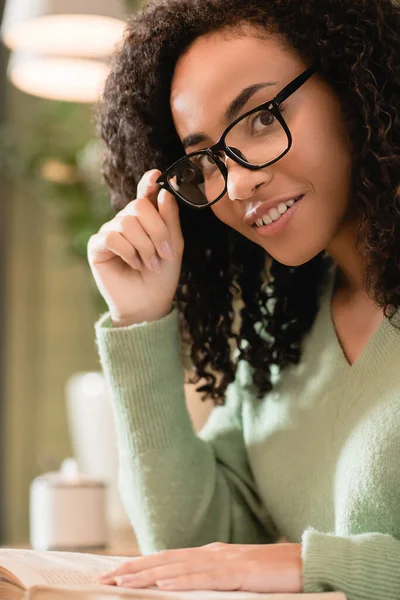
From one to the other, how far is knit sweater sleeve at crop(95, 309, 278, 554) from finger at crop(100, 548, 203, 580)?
1.23 ft

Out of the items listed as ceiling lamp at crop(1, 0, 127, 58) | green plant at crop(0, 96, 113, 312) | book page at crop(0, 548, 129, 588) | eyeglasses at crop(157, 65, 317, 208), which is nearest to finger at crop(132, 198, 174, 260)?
eyeglasses at crop(157, 65, 317, 208)

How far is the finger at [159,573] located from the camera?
85 cm

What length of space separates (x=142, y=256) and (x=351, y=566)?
54 centimetres

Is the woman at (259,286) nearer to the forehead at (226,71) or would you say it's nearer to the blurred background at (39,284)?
the forehead at (226,71)

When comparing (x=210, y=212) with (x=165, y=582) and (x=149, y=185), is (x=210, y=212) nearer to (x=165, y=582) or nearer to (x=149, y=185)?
(x=149, y=185)

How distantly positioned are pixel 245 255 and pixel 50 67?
0.93 metres

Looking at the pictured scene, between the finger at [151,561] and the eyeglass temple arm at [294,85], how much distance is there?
54 centimetres

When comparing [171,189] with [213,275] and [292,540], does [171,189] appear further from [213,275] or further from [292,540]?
[292,540]

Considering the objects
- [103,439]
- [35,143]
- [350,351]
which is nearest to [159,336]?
[350,351]

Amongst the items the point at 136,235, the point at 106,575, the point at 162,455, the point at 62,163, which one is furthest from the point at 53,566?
the point at 62,163

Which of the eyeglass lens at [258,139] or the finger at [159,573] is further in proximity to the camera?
the eyeglass lens at [258,139]

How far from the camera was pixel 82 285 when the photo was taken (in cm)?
→ 338

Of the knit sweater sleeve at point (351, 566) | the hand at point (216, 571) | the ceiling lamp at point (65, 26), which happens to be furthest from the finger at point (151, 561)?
the ceiling lamp at point (65, 26)

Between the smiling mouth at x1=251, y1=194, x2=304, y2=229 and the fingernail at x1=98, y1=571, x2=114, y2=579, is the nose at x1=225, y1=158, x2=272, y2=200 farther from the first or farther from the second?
the fingernail at x1=98, y1=571, x2=114, y2=579
